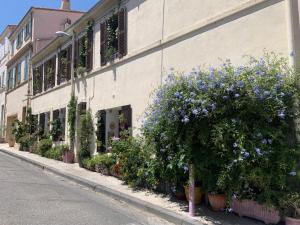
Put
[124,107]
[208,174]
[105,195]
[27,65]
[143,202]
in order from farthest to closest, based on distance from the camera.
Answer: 1. [27,65]
2. [124,107]
3. [105,195]
4. [143,202]
5. [208,174]

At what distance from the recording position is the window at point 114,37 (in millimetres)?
13602

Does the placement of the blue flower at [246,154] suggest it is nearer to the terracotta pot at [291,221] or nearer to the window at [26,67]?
the terracotta pot at [291,221]

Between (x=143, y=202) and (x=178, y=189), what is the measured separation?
0.90m

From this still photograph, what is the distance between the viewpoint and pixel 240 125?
680 centimetres

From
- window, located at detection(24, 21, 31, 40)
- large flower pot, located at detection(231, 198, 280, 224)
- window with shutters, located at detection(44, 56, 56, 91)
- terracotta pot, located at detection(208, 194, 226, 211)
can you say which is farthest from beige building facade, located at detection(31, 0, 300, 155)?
window, located at detection(24, 21, 31, 40)

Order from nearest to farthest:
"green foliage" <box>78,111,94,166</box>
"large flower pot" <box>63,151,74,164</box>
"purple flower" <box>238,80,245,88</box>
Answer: "purple flower" <box>238,80,245,88</box> → "green foliage" <box>78,111,94,166</box> → "large flower pot" <box>63,151,74,164</box>

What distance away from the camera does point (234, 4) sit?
8.82 metres

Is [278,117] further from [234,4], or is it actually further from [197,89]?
→ [234,4]

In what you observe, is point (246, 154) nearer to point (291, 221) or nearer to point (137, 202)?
point (291, 221)

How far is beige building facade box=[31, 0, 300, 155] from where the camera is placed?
7988mm

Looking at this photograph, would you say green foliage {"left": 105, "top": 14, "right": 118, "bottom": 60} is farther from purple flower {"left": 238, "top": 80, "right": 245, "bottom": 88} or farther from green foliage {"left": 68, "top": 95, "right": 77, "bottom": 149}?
purple flower {"left": 238, "top": 80, "right": 245, "bottom": 88}

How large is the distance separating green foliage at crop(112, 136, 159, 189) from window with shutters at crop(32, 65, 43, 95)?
43.3 feet

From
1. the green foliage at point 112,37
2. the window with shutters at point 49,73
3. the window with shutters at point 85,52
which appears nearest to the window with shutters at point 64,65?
the window with shutters at point 85,52

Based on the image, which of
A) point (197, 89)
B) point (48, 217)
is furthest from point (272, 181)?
point (48, 217)
